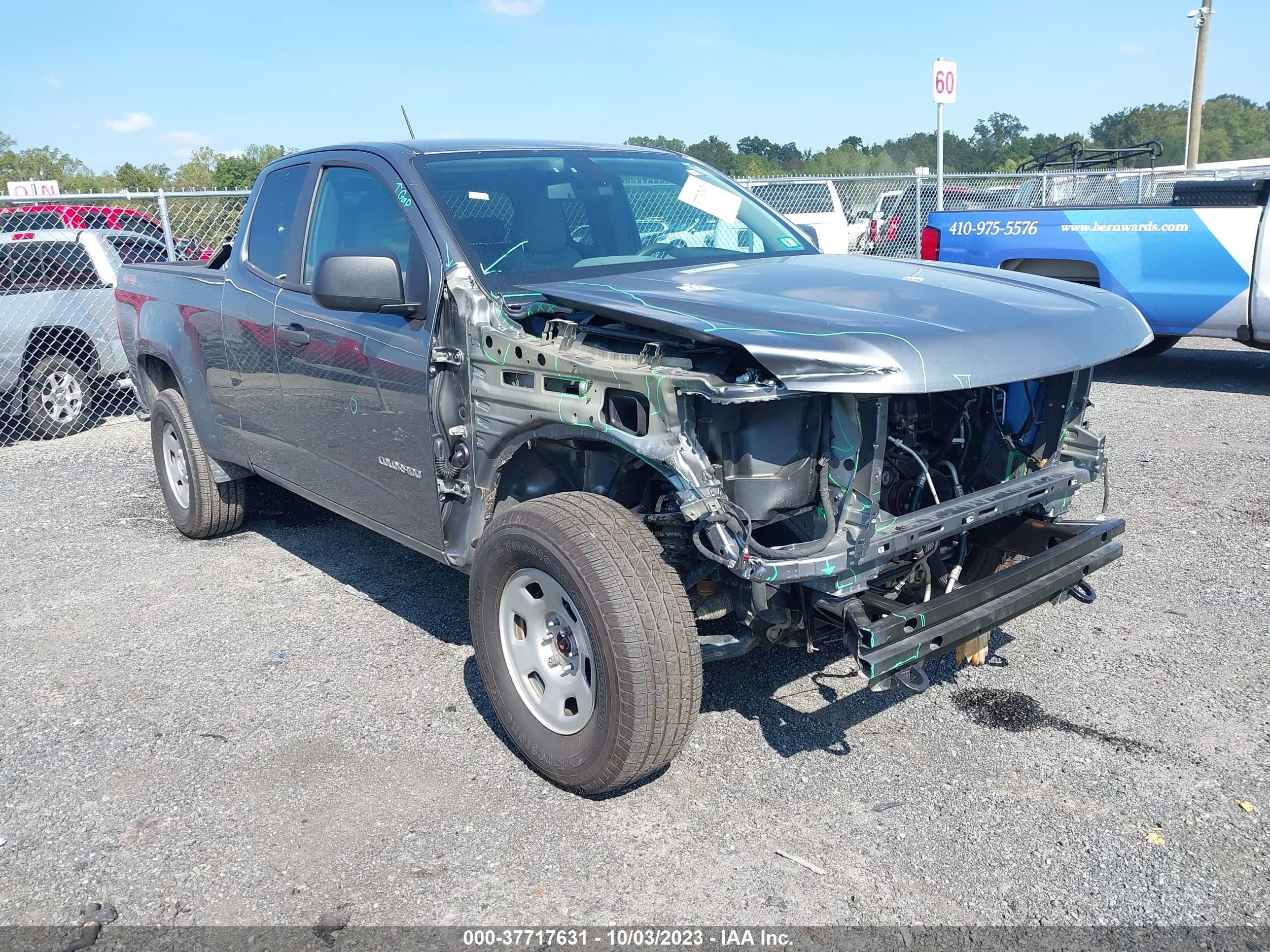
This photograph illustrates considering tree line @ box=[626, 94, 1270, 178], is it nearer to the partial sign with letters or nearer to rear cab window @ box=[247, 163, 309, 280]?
the partial sign with letters

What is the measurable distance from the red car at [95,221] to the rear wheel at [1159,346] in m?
8.97

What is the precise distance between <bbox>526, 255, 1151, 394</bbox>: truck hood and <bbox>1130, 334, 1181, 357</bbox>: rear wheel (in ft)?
22.8

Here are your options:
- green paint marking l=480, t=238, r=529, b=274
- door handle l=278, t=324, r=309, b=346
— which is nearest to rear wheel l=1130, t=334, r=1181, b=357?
green paint marking l=480, t=238, r=529, b=274

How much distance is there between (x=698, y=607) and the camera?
3225 millimetres

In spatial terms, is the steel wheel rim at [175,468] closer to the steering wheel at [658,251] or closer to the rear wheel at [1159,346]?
the steering wheel at [658,251]

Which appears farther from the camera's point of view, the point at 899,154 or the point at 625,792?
the point at 899,154

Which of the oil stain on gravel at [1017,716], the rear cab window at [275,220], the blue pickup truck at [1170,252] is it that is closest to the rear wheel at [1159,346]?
the blue pickup truck at [1170,252]

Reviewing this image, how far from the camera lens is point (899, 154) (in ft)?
205

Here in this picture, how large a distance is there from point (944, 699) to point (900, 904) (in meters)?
1.17

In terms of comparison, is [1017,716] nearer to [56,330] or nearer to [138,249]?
[56,330]

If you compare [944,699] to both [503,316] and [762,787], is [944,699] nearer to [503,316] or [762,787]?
[762,787]

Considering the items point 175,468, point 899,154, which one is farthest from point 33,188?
point 899,154

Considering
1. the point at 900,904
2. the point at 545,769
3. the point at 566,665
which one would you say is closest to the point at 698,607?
the point at 566,665

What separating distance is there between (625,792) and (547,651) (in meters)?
0.50
